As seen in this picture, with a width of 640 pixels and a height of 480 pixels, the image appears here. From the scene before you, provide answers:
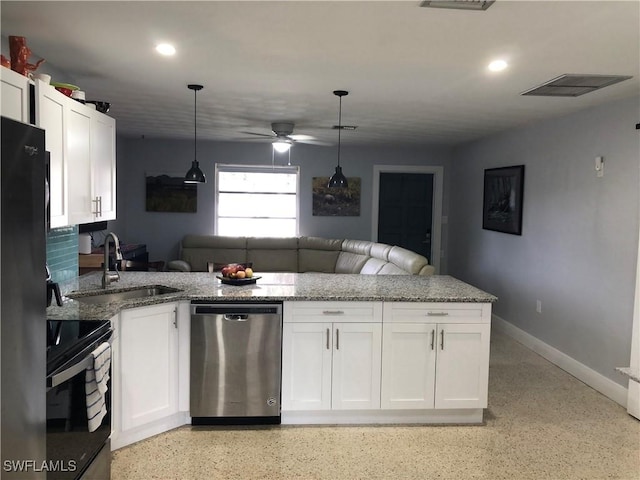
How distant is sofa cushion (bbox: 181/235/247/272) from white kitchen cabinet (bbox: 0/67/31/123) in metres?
5.00

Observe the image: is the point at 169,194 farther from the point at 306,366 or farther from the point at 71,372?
the point at 71,372

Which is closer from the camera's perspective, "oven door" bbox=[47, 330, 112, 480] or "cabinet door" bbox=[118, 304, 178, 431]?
"oven door" bbox=[47, 330, 112, 480]

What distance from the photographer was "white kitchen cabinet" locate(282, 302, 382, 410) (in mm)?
3350

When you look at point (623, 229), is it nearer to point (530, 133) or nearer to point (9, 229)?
point (530, 133)

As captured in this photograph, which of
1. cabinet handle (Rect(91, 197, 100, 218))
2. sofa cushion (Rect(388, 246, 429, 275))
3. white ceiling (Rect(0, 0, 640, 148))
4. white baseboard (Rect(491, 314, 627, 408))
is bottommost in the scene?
white baseboard (Rect(491, 314, 627, 408))

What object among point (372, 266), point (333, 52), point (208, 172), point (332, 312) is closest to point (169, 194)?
point (208, 172)

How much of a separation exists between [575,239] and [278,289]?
268 centimetres

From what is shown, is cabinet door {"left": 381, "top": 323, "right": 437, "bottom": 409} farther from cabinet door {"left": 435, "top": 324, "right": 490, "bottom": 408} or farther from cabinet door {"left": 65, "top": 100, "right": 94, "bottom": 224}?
cabinet door {"left": 65, "top": 100, "right": 94, "bottom": 224}

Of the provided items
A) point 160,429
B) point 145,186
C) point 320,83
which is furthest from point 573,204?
point 145,186

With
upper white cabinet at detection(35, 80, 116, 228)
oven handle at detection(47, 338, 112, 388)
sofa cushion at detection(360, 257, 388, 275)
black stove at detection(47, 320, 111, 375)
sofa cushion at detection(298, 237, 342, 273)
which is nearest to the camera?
oven handle at detection(47, 338, 112, 388)

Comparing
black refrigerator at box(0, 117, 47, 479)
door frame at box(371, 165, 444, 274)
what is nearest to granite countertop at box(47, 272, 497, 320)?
black refrigerator at box(0, 117, 47, 479)

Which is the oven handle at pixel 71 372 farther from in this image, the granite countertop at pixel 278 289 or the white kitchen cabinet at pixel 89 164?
the white kitchen cabinet at pixel 89 164

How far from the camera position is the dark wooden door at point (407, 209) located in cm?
783

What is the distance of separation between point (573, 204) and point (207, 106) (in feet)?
11.0
